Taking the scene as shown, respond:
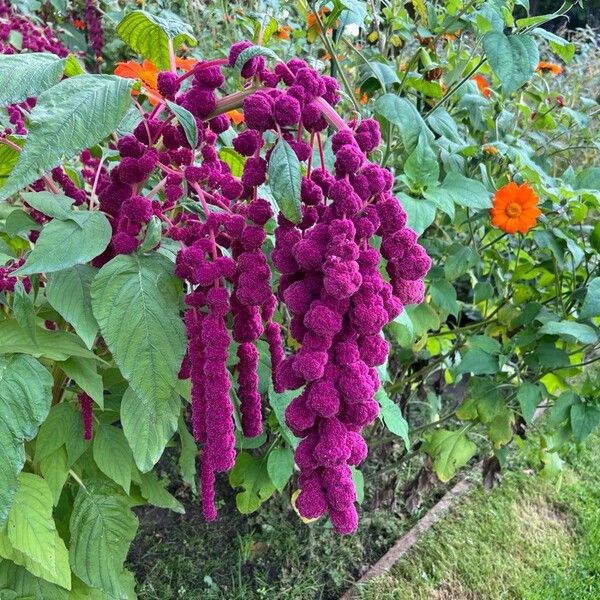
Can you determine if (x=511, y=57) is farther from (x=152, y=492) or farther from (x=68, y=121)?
(x=152, y=492)

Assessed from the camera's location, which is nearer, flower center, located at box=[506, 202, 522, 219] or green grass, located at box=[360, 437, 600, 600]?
flower center, located at box=[506, 202, 522, 219]

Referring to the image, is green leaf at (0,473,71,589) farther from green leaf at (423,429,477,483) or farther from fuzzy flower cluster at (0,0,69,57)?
green leaf at (423,429,477,483)

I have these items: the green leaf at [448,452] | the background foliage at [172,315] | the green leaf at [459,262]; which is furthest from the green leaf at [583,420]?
the green leaf at [459,262]

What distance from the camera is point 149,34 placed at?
34.4 inches

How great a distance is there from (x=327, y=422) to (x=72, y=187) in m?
0.57

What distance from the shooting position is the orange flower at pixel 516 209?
1483 millimetres

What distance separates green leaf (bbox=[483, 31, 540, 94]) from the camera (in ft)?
3.43

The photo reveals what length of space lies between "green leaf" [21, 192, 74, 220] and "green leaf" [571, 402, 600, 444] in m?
1.34

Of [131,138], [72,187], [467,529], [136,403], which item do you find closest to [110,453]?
[136,403]

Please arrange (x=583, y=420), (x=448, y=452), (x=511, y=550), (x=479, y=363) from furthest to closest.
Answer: (x=511, y=550), (x=448, y=452), (x=479, y=363), (x=583, y=420)

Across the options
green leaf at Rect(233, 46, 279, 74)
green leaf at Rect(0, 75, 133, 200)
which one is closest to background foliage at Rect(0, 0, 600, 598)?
green leaf at Rect(0, 75, 133, 200)

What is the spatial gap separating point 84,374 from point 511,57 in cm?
89

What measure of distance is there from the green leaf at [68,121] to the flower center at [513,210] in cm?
106

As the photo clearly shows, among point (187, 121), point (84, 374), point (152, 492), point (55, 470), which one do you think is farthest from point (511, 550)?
point (187, 121)
